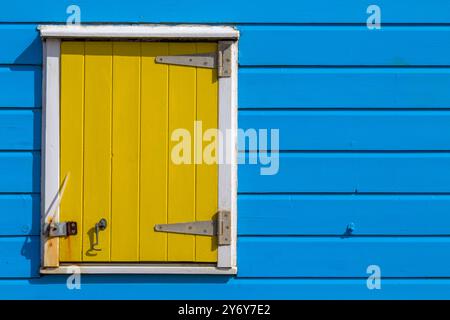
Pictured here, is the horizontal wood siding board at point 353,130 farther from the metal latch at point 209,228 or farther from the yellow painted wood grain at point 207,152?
the metal latch at point 209,228

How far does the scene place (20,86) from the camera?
3.58 m

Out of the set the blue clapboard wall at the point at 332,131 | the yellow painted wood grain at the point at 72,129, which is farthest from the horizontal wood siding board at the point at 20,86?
the yellow painted wood grain at the point at 72,129

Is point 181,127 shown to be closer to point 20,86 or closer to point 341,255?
point 20,86

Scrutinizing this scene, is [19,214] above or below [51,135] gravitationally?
below

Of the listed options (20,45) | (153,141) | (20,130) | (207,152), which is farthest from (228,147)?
(20,45)

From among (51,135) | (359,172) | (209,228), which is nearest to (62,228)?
(51,135)

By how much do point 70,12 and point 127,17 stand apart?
0.28 m

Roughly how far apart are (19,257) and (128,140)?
2.62ft

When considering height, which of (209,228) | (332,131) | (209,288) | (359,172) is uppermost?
(332,131)

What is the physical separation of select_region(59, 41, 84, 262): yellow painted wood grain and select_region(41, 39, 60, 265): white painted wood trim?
0.03m

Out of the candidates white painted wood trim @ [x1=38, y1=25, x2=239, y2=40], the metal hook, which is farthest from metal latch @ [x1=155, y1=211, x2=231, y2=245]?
white painted wood trim @ [x1=38, y1=25, x2=239, y2=40]
